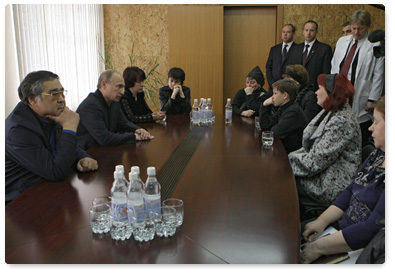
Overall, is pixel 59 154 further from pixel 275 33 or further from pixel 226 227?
pixel 275 33

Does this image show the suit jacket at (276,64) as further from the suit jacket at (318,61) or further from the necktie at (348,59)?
the necktie at (348,59)

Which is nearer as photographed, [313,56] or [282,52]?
[313,56]

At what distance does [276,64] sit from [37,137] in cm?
382

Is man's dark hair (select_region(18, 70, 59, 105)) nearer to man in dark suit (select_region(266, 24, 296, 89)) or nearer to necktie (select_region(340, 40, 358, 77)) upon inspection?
necktie (select_region(340, 40, 358, 77))

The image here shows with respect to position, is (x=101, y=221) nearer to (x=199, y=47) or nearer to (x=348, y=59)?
(x=348, y=59)

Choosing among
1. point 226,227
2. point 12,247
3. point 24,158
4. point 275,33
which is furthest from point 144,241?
point 275,33

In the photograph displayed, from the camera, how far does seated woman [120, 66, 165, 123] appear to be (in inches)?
127

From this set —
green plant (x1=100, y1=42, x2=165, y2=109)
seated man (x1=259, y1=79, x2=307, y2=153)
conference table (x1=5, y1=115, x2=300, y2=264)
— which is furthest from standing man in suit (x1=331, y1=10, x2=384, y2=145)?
green plant (x1=100, y1=42, x2=165, y2=109)

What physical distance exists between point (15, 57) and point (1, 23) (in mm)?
2079

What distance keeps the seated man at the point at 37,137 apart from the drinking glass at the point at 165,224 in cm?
72

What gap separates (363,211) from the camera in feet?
4.81

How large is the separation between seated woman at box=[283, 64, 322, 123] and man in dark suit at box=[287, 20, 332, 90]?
1.20m

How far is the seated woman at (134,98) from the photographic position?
3.23 meters

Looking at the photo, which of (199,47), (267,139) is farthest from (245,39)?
(267,139)
